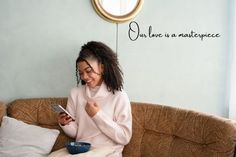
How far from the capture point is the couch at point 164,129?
175 cm

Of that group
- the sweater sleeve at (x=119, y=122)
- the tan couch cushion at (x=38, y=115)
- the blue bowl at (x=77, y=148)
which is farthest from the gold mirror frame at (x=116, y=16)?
the blue bowl at (x=77, y=148)

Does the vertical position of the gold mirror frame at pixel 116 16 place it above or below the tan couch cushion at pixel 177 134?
above

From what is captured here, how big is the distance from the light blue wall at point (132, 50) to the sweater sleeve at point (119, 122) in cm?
37

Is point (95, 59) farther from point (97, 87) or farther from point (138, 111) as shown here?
point (138, 111)

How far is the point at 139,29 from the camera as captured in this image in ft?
→ 7.88

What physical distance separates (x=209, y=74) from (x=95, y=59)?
88 cm

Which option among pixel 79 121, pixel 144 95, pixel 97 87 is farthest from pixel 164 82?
pixel 79 121

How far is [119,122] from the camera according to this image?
2.07m

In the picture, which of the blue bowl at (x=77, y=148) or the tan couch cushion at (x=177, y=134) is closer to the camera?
the tan couch cushion at (x=177, y=134)

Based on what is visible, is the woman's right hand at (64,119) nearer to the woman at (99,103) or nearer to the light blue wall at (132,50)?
the woman at (99,103)

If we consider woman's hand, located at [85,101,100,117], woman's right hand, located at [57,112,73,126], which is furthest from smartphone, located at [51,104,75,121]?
woman's hand, located at [85,101,100,117]

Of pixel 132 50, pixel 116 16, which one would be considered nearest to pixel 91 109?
pixel 132 50

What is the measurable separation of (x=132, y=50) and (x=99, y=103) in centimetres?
52

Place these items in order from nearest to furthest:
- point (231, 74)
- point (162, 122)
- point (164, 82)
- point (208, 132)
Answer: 1. point (208, 132)
2. point (162, 122)
3. point (231, 74)
4. point (164, 82)
